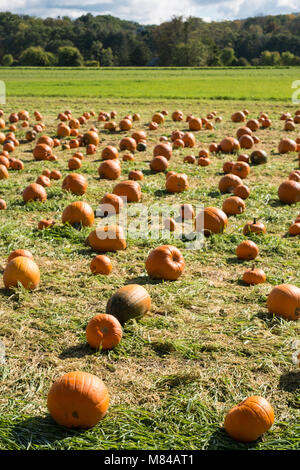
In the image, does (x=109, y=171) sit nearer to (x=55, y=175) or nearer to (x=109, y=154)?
(x=55, y=175)

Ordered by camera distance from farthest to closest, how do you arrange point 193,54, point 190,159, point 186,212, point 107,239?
1. point 193,54
2. point 190,159
3. point 186,212
4. point 107,239

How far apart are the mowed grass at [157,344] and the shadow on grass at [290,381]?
1cm

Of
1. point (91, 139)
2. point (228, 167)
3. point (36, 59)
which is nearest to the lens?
point (228, 167)

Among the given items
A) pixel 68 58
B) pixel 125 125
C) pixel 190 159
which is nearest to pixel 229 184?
pixel 190 159

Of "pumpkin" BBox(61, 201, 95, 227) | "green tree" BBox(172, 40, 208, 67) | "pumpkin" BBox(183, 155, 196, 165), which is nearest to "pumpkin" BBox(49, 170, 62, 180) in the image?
"pumpkin" BBox(61, 201, 95, 227)

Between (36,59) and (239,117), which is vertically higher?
(36,59)

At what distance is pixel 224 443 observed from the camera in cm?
334

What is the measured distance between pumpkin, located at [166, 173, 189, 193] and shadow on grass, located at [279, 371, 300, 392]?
627 cm

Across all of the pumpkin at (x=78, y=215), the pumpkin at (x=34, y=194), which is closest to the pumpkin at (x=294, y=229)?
the pumpkin at (x=78, y=215)

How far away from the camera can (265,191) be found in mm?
10086

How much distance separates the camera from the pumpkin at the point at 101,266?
608 centimetres

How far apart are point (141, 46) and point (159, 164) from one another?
110769 millimetres

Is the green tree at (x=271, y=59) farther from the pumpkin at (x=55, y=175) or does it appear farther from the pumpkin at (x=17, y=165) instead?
the pumpkin at (x=55, y=175)
